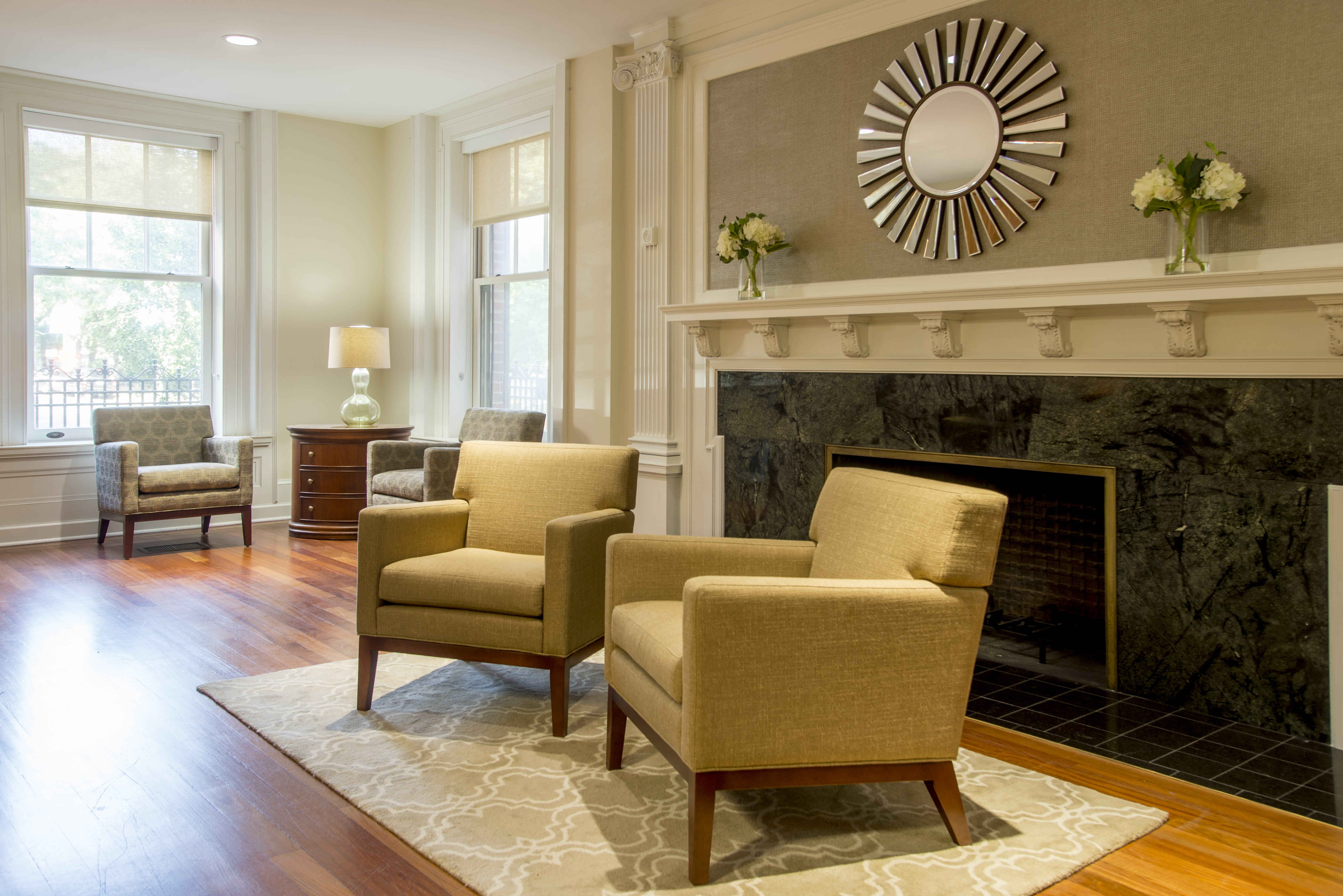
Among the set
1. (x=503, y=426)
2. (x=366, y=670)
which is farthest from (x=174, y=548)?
(x=366, y=670)

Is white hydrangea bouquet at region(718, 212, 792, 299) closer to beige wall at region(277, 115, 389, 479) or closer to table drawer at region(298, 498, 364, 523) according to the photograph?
table drawer at region(298, 498, 364, 523)

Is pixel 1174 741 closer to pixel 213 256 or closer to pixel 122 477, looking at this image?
pixel 122 477

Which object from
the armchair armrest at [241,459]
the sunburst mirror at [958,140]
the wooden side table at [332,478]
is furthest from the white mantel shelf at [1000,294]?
the armchair armrest at [241,459]

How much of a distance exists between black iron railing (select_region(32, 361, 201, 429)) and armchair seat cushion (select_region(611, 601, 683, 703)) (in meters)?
4.84

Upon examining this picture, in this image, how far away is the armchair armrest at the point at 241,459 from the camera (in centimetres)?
582

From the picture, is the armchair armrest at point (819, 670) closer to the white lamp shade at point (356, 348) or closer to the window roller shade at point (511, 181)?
the window roller shade at point (511, 181)

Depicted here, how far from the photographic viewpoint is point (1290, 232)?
285cm

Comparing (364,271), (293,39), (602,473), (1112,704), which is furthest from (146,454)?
(1112,704)

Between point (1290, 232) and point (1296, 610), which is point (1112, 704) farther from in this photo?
point (1290, 232)

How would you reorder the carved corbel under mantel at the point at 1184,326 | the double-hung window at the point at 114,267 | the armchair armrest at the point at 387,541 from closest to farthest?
the carved corbel under mantel at the point at 1184,326 → the armchair armrest at the point at 387,541 → the double-hung window at the point at 114,267

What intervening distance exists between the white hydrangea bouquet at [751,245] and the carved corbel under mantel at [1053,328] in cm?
119

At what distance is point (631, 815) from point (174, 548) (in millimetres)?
4445

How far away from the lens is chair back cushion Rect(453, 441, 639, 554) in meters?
3.34

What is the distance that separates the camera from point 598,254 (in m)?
5.17
